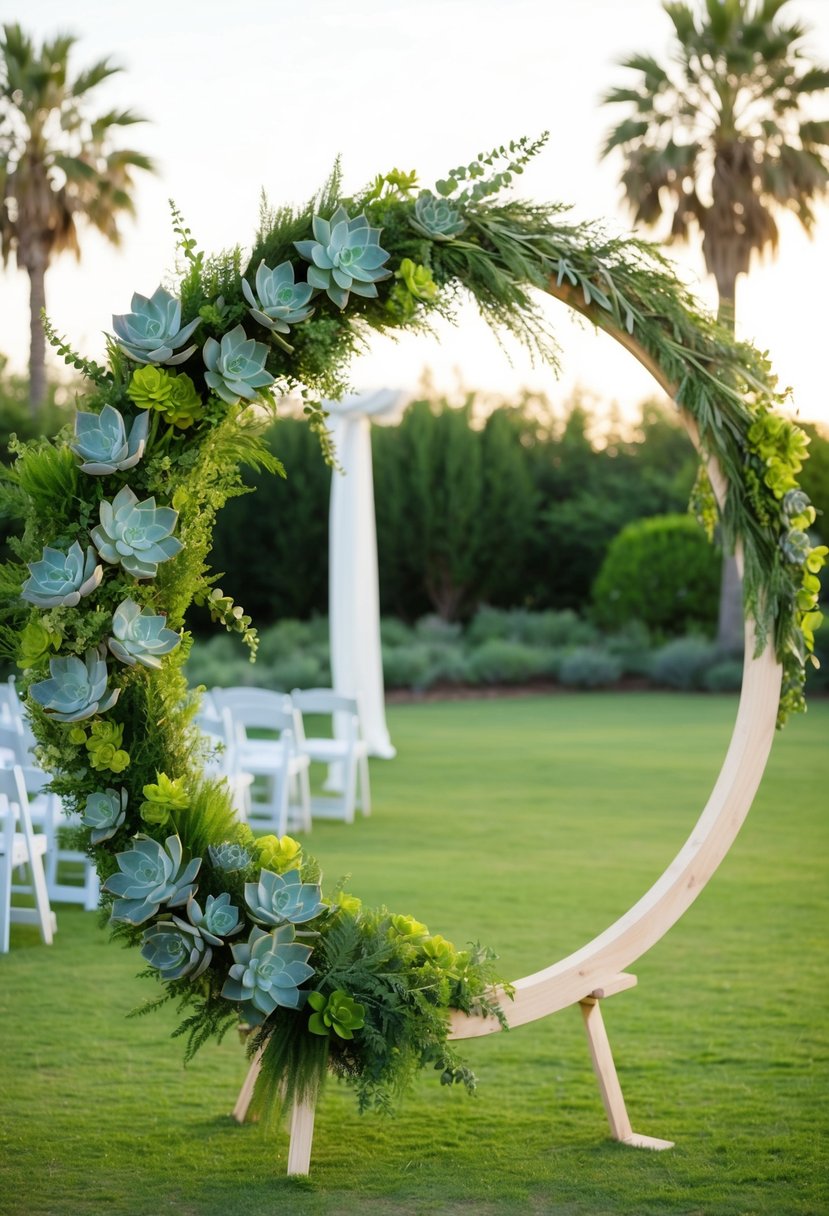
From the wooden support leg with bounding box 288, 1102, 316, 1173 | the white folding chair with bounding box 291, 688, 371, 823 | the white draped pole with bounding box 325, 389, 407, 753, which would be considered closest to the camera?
the wooden support leg with bounding box 288, 1102, 316, 1173

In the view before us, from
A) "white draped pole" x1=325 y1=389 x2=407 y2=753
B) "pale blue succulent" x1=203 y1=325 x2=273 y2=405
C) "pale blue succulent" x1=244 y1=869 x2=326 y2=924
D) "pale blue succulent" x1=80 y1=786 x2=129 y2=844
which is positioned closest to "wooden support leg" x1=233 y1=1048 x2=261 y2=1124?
"pale blue succulent" x1=244 y1=869 x2=326 y2=924

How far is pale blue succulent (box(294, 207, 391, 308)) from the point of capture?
2783 millimetres

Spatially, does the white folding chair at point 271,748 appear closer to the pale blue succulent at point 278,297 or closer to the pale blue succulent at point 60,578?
the pale blue succulent at point 60,578

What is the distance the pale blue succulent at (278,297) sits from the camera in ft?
9.09

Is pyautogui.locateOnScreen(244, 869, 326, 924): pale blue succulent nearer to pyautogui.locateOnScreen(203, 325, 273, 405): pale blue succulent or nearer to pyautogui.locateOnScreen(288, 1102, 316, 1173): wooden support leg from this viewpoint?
pyautogui.locateOnScreen(288, 1102, 316, 1173): wooden support leg

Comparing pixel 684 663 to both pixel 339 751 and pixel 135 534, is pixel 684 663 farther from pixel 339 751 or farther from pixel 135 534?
pixel 135 534

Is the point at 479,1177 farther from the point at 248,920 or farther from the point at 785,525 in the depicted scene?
the point at 785,525

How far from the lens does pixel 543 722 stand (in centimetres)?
1399

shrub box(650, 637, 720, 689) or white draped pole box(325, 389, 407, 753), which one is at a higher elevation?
white draped pole box(325, 389, 407, 753)

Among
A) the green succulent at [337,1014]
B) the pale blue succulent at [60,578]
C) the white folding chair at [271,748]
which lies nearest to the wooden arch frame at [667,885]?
the green succulent at [337,1014]

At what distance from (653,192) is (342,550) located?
9.35 meters

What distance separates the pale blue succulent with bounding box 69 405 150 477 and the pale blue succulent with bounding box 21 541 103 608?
0.19 metres

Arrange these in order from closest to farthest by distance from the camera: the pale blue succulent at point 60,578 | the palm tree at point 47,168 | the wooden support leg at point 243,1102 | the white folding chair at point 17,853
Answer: the pale blue succulent at point 60,578
the wooden support leg at point 243,1102
the white folding chair at point 17,853
the palm tree at point 47,168

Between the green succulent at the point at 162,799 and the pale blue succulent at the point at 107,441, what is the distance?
2.27 ft
